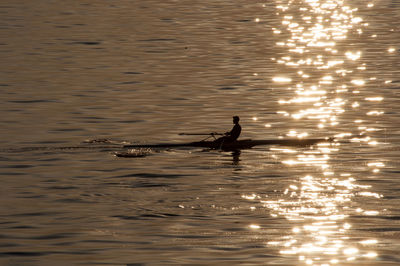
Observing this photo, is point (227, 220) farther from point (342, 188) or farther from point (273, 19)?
point (273, 19)

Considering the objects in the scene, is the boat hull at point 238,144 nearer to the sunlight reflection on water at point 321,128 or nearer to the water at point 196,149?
the water at point 196,149

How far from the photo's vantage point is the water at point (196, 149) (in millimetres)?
28406

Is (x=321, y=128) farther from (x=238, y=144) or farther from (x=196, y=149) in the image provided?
(x=196, y=149)

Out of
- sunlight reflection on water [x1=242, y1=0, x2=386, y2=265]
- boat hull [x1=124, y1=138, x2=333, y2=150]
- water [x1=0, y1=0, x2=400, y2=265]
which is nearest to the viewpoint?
sunlight reflection on water [x1=242, y1=0, x2=386, y2=265]

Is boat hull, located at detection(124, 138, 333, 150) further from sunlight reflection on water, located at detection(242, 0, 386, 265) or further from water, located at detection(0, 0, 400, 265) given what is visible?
sunlight reflection on water, located at detection(242, 0, 386, 265)

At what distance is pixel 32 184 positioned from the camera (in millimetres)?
36312

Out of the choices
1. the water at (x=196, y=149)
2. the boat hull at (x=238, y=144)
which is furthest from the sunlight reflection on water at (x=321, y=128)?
the boat hull at (x=238, y=144)

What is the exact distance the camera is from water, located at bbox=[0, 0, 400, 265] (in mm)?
28406

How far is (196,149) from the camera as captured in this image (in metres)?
43.0

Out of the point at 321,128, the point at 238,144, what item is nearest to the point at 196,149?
the point at 238,144

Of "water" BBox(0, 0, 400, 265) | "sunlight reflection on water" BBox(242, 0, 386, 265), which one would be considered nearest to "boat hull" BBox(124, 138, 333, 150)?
"water" BBox(0, 0, 400, 265)

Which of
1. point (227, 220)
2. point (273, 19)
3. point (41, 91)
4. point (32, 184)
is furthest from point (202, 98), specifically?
point (273, 19)

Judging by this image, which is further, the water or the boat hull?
the boat hull

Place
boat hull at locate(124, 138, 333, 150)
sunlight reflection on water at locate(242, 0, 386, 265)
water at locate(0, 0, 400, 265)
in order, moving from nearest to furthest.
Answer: sunlight reflection on water at locate(242, 0, 386, 265), water at locate(0, 0, 400, 265), boat hull at locate(124, 138, 333, 150)
